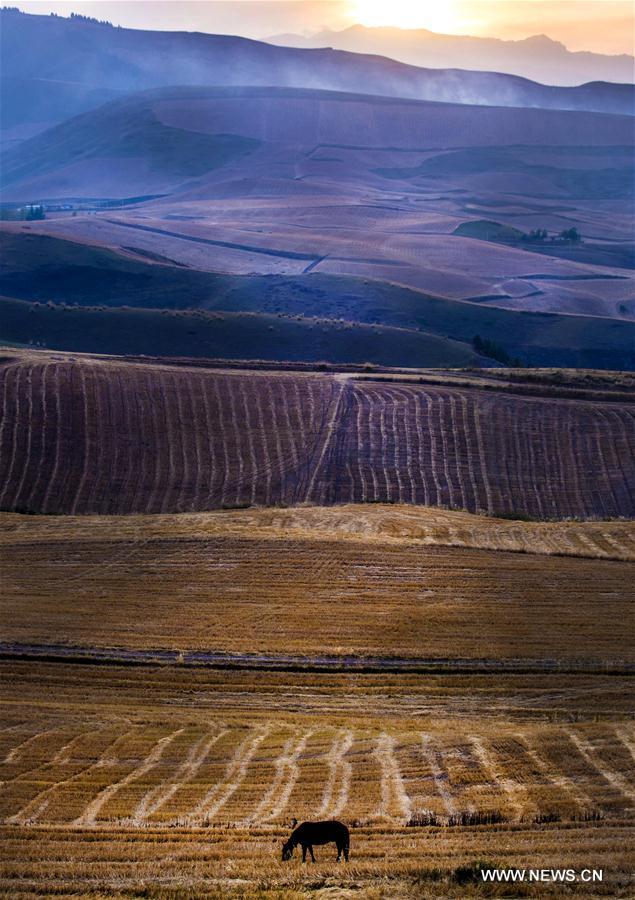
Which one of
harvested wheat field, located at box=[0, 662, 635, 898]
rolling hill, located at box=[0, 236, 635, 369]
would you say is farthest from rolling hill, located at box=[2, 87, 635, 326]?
harvested wheat field, located at box=[0, 662, 635, 898]

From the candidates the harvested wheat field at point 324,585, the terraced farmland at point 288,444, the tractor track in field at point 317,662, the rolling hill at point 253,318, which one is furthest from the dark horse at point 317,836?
the rolling hill at point 253,318

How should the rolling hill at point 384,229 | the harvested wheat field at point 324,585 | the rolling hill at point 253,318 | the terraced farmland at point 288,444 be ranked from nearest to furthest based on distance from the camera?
the harvested wheat field at point 324,585, the terraced farmland at point 288,444, the rolling hill at point 253,318, the rolling hill at point 384,229

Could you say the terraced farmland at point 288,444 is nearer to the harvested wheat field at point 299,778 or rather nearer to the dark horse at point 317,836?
the harvested wheat field at point 299,778

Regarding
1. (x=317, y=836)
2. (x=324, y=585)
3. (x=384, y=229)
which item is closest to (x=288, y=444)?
(x=324, y=585)

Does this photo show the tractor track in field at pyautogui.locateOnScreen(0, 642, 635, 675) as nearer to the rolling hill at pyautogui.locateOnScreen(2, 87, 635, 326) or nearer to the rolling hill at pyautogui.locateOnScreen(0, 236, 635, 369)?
the rolling hill at pyautogui.locateOnScreen(0, 236, 635, 369)

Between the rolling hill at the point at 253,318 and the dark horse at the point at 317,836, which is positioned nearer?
the dark horse at the point at 317,836

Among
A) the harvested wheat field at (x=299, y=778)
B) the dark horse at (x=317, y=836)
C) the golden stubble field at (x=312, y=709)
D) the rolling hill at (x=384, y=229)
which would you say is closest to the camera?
the harvested wheat field at (x=299, y=778)

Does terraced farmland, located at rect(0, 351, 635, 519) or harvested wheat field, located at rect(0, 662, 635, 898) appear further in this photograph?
terraced farmland, located at rect(0, 351, 635, 519)
